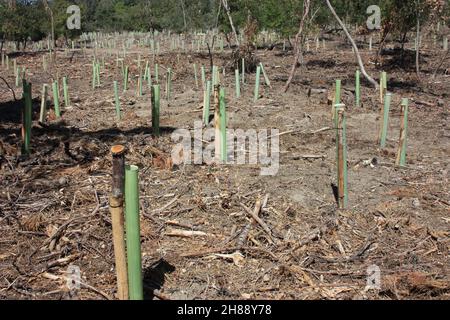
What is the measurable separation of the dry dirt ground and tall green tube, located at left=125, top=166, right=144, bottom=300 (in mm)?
371

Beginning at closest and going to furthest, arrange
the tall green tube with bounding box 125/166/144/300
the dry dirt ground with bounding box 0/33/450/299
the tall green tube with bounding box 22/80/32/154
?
the tall green tube with bounding box 125/166/144/300
the dry dirt ground with bounding box 0/33/450/299
the tall green tube with bounding box 22/80/32/154

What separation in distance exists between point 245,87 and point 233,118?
3.58 meters

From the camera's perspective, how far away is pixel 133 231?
113 inches

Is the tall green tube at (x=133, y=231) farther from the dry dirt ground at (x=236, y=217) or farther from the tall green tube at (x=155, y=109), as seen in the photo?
the tall green tube at (x=155, y=109)

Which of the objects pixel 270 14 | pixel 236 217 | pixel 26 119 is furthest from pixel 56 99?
pixel 270 14

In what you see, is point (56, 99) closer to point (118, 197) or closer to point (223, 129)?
point (223, 129)

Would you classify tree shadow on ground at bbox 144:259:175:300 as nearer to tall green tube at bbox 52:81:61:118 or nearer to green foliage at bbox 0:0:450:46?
tall green tube at bbox 52:81:61:118

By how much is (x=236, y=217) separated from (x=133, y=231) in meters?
1.70

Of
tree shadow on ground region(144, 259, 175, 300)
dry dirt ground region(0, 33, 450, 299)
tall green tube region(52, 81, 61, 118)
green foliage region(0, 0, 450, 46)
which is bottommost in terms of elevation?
tree shadow on ground region(144, 259, 175, 300)

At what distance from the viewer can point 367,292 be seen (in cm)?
340

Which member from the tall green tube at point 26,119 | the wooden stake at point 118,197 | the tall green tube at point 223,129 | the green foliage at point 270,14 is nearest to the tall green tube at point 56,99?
the tall green tube at point 26,119

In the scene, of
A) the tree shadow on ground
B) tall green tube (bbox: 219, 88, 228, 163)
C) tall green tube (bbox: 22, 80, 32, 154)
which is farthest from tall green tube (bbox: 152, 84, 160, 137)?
the tree shadow on ground

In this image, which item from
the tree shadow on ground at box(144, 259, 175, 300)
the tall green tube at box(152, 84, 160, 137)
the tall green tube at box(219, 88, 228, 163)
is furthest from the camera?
the tall green tube at box(152, 84, 160, 137)

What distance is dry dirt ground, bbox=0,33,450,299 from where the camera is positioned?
3.48 metres
